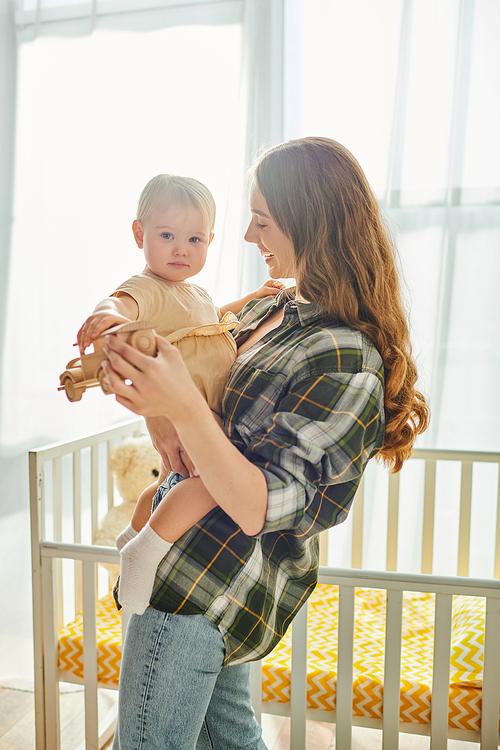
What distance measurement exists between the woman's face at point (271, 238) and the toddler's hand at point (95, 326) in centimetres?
29

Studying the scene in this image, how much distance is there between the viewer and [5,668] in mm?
2090

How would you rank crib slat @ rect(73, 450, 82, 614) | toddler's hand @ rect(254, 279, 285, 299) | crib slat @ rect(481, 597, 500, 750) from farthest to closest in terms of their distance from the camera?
crib slat @ rect(73, 450, 82, 614) → toddler's hand @ rect(254, 279, 285, 299) → crib slat @ rect(481, 597, 500, 750)

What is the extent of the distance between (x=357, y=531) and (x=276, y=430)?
1.19 m

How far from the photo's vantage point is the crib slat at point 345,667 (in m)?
1.11

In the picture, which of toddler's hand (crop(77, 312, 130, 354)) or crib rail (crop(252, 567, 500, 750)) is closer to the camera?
toddler's hand (crop(77, 312, 130, 354))

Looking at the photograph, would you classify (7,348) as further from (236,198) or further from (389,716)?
(389,716)

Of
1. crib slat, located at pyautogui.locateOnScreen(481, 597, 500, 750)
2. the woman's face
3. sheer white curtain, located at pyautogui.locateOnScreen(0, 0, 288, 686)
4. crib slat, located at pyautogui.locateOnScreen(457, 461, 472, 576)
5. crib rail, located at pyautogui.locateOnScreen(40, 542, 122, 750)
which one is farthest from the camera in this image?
sheer white curtain, located at pyautogui.locateOnScreen(0, 0, 288, 686)

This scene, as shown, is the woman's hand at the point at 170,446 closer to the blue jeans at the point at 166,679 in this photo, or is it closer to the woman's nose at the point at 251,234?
the blue jeans at the point at 166,679

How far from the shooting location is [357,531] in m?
1.85

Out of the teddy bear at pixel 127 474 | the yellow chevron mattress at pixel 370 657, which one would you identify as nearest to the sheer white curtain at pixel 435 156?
the yellow chevron mattress at pixel 370 657

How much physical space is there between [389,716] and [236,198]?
1.52m

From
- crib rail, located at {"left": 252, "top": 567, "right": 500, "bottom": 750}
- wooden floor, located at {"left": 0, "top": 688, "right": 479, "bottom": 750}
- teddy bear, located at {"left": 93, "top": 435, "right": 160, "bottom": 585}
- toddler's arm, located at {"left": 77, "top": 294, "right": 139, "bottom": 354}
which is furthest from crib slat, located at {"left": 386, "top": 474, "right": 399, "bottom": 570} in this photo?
toddler's arm, located at {"left": 77, "top": 294, "right": 139, "bottom": 354}

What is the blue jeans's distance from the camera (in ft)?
2.64

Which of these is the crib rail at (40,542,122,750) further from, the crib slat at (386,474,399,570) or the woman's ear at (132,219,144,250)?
the crib slat at (386,474,399,570)
